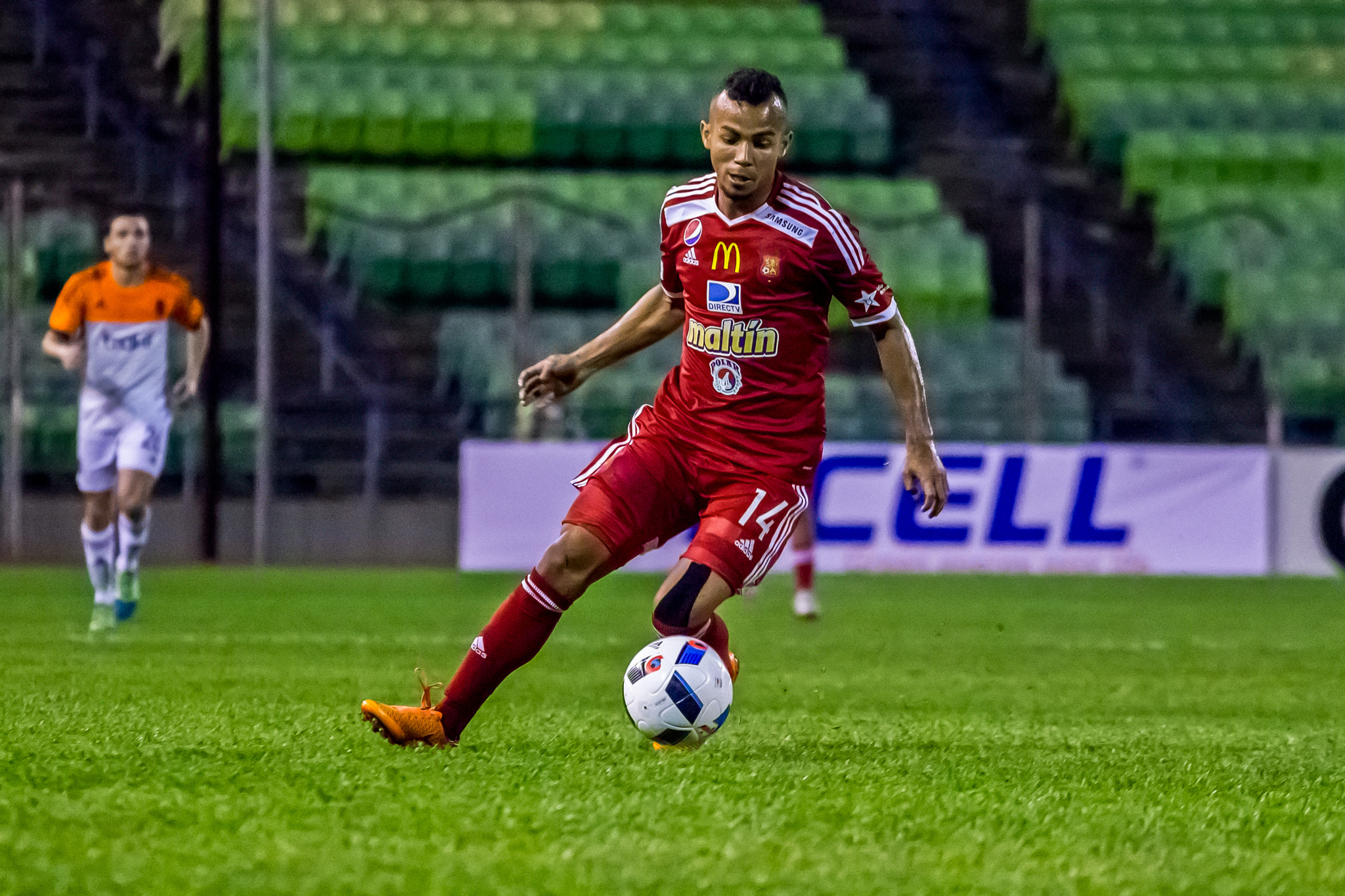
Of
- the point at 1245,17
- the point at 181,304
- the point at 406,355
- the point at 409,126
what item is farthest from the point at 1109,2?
the point at 181,304

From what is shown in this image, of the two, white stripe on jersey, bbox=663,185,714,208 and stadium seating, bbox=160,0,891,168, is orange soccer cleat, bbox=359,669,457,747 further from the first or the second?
stadium seating, bbox=160,0,891,168

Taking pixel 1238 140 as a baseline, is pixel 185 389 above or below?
below

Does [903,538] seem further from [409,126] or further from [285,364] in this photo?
[409,126]

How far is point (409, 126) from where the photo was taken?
21.9m

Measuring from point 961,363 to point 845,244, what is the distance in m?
11.8

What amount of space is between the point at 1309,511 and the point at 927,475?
11.9m

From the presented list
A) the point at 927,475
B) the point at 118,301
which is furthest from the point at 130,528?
the point at 927,475

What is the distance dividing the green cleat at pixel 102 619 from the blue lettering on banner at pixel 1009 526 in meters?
7.30

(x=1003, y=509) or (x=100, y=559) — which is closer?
(x=100, y=559)

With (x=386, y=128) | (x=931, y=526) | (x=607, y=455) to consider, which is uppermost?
(x=386, y=128)

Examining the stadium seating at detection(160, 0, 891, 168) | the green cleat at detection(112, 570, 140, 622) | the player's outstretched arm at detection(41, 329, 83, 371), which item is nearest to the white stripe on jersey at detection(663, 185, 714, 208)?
the player's outstretched arm at detection(41, 329, 83, 371)

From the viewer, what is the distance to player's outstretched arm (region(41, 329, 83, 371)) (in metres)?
10.5

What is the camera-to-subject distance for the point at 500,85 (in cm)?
2245

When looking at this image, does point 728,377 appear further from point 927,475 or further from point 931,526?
point 931,526
